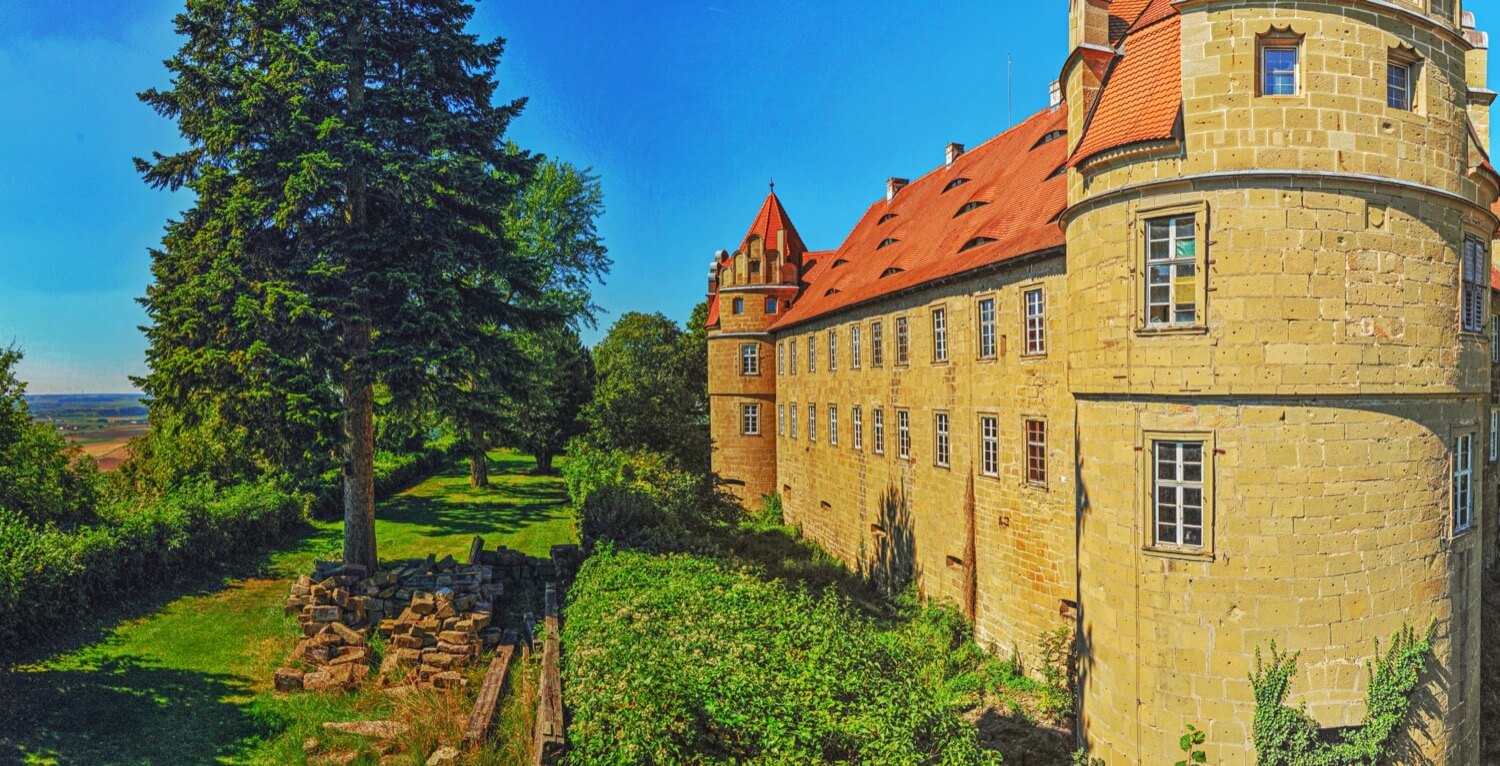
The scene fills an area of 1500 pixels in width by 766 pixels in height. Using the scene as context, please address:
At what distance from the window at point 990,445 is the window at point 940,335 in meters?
2.38

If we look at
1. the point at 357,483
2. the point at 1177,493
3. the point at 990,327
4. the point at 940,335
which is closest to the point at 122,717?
the point at 357,483

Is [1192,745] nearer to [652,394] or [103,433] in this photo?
[652,394]

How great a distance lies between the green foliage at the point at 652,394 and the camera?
3275 centimetres

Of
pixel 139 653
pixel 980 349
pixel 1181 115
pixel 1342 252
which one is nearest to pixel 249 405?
pixel 139 653

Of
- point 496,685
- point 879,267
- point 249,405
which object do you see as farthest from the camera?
point 879,267

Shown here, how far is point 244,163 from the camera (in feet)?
53.9

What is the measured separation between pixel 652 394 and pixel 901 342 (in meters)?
15.2

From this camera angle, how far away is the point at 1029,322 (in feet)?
53.7

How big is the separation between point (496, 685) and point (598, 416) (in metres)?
21.2

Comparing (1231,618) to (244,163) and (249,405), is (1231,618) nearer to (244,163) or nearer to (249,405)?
(249,405)

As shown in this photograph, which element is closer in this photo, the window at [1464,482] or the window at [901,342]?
the window at [1464,482]

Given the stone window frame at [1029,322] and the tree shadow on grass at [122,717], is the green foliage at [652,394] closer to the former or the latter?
the stone window frame at [1029,322]

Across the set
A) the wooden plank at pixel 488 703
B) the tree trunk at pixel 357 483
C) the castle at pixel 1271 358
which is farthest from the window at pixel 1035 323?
the tree trunk at pixel 357 483

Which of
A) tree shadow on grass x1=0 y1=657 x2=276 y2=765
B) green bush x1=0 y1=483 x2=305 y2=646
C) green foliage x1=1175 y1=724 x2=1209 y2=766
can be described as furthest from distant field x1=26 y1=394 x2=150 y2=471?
green foliage x1=1175 y1=724 x2=1209 y2=766
